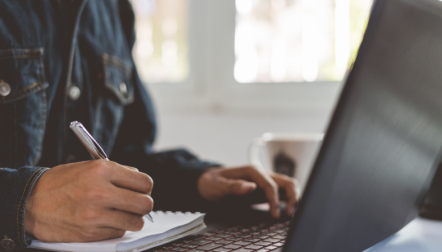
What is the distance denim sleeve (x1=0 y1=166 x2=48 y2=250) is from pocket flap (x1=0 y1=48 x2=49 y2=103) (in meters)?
A: 0.27

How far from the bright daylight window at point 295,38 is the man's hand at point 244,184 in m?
0.84

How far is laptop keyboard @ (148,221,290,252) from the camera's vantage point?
386 millimetres

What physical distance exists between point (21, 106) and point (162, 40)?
1103 millimetres

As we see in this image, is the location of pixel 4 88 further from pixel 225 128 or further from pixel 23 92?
pixel 225 128

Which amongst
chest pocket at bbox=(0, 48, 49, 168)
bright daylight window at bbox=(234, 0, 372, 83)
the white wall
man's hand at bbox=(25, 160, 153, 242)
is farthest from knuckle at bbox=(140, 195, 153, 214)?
bright daylight window at bbox=(234, 0, 372, 83)

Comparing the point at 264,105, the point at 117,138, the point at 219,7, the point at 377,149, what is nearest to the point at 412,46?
the point at 377,149

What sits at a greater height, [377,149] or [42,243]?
[377,149]

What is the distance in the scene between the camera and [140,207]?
0.40 metres

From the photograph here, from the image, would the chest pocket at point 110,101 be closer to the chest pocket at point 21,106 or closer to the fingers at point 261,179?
the chest pocket at point 21,106

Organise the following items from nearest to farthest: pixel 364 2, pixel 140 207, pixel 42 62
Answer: pixel 140 207 → pixel 42 62 → pixel 364 2

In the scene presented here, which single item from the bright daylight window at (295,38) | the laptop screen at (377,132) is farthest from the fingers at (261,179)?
the bright daylight window at (295,38)

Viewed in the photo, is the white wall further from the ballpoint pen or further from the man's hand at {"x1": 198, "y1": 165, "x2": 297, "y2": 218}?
the ballpoint pen

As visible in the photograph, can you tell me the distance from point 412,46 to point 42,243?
16.1 inches

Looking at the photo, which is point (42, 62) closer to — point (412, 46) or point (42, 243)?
point (42, 243)
